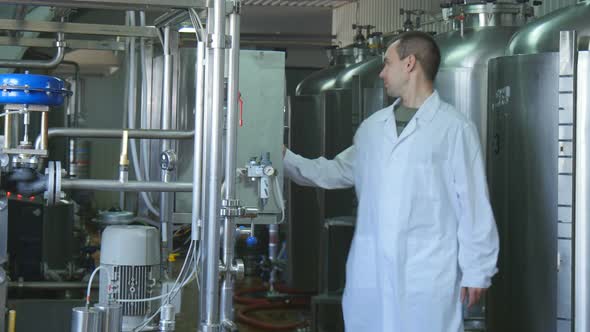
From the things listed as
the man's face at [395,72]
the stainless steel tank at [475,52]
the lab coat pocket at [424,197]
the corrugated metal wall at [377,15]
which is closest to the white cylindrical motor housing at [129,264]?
the lab coat pocket at [424,197]

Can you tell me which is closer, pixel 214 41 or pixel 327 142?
pixel 214 41

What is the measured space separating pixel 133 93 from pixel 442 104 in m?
1.36

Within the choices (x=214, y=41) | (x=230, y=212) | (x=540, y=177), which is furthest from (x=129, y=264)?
(x=540, y=177)

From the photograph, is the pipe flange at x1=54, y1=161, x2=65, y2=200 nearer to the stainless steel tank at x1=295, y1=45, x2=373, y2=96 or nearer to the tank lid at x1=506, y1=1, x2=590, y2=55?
the tank lid at x1=506, y1=1, x2=590, y2=55

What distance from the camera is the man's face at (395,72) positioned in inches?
113

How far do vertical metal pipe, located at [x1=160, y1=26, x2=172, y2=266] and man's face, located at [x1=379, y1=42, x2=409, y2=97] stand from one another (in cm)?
80

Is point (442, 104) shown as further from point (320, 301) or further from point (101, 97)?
point (101, 97)

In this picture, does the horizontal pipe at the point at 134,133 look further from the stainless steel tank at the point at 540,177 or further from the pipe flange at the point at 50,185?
the stainless steel tank at the point at 540,177

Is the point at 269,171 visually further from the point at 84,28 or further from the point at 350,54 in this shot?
the point at 350,54

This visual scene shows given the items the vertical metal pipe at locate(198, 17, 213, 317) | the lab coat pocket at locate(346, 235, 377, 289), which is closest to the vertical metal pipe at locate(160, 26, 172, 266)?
the vertical metal pipe at locate(198, 17, 213, 317)

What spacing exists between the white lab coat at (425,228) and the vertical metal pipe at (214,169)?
0.62 metres

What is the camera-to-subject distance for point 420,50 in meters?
2.88

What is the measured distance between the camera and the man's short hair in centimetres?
288

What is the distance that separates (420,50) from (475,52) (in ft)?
3.57
